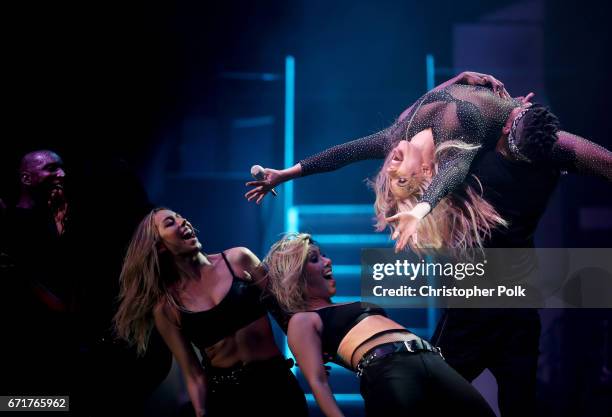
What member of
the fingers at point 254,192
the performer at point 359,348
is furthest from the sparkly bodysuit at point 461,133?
the performer at point 359,348

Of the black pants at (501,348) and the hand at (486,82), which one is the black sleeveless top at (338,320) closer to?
the black pants at (501,348)

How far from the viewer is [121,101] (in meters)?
4.24

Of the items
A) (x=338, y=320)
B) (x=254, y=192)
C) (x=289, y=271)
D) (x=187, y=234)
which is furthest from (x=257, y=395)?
(x=254, y=192)

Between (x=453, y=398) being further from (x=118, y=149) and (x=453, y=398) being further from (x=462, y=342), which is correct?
(x=118, y=149)

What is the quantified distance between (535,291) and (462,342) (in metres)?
0.48

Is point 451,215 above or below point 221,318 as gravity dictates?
above

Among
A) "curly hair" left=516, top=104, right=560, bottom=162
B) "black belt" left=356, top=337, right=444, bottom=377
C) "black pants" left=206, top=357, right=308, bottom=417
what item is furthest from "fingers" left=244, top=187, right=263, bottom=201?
"curly hair" left=516, top=104, right=560, bottom=162

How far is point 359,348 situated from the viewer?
2.95m

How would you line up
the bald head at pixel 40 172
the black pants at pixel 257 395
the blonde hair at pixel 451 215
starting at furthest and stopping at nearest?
the bald head at pixel 40 172
the blonde hair at pixel 451 215
the black pants at pixel 257 395

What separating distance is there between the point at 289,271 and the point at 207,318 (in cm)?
48

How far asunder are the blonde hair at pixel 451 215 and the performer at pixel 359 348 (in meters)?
0.48

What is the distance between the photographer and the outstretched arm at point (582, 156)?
3113 millimetres

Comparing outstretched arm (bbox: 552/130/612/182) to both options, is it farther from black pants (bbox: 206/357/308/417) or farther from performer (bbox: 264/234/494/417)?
black pants (bbox: 206/357/308/417)

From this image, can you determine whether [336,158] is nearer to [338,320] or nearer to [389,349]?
[338,320]
